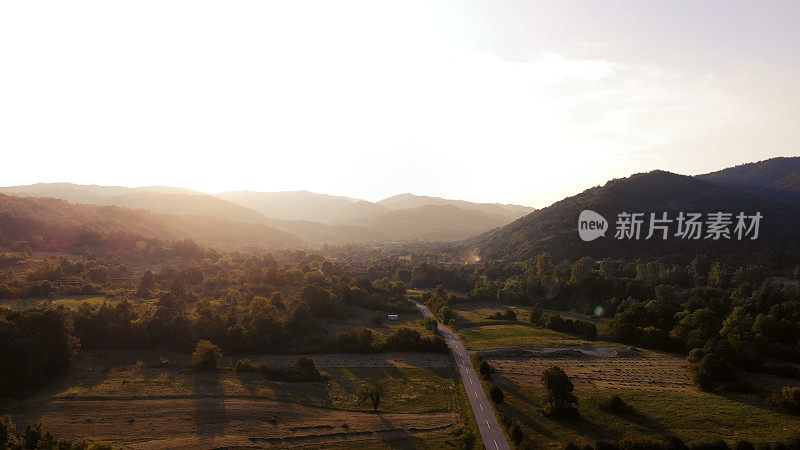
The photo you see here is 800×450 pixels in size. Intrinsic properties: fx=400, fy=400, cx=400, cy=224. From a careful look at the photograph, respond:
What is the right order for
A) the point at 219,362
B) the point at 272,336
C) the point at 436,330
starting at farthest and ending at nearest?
the point at 436,330 < the point at 272,336 < the point at 219,362

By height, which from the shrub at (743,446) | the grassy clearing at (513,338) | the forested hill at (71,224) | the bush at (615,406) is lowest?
the grassy clearing at (513,338)

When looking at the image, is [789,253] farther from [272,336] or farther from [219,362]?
[219,362]

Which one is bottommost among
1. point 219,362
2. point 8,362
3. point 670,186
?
point 219,362

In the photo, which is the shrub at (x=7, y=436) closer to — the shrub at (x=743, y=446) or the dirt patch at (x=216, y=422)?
the dirt patch at (x=216, y=422)

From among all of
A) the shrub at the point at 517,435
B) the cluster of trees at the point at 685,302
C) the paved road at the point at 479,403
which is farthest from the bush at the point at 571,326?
the shrub at the point at 517,435

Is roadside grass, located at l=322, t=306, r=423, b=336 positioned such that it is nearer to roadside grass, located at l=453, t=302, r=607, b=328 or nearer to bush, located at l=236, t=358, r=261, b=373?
roadside grass, located at l=453, t=302, r=607, b=328

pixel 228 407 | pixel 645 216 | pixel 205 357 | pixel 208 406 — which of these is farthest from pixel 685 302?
pixel 205 357

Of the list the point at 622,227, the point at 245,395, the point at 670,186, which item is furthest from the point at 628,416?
the point at 670,186
